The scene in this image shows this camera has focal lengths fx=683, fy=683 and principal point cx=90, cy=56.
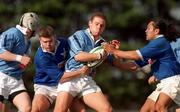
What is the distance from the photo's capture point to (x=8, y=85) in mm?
10844

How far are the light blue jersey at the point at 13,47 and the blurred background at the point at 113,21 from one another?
1872cm

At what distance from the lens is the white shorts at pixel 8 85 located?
10.8m

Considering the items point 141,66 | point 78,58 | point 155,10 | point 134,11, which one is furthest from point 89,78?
point 155,10

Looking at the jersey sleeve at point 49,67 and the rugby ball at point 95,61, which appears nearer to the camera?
the rugby ball at point 95,61

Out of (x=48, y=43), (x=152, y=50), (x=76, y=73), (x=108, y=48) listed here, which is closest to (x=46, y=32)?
(x=48, y=43)

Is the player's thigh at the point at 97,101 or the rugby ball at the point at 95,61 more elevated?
the rugby ball at the point at 95,61

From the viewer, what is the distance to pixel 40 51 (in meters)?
10.4

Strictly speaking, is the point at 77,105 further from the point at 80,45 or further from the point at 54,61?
the point at 80,45

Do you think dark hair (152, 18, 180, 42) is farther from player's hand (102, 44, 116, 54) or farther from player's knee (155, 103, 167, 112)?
player's knee (155, 103, 167, 112)

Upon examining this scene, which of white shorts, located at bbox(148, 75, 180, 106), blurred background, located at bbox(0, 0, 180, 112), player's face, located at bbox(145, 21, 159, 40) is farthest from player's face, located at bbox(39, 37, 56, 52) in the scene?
blurred background, located at bbox(0, 0, 180, 112)

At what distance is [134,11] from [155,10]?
228 centimetres

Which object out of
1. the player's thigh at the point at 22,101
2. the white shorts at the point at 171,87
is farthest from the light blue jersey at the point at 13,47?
the white shorts at the point at 171,87

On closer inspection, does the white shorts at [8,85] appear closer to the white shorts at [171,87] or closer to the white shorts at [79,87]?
the white shorts at [79,87]

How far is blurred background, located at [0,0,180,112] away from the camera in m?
30.6
